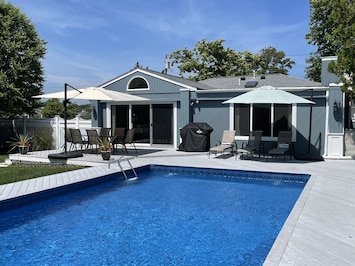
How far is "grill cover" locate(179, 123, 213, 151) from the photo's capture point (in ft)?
43.7

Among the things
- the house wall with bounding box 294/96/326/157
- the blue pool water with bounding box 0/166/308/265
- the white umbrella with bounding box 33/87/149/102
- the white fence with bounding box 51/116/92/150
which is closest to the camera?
the blue pool water with bounding box 0/166/308/265

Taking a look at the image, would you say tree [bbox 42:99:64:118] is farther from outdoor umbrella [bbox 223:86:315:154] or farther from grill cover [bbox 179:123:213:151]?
outdoor umbrella [bbox 223:86:315:154]

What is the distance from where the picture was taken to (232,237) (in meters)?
5.11

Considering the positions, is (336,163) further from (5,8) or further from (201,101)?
(5,8)

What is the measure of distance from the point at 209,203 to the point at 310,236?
294cm

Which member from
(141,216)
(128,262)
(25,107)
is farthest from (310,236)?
(25,107)

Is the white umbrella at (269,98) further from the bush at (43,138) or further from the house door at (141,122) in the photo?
the bush at (43,138)

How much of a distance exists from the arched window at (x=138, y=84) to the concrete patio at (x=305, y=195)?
3901 mm

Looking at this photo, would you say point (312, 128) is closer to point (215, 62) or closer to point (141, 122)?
point (141, 122)

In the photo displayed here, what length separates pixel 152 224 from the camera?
224 inches

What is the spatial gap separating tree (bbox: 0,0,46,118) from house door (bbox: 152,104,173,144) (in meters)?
6.73

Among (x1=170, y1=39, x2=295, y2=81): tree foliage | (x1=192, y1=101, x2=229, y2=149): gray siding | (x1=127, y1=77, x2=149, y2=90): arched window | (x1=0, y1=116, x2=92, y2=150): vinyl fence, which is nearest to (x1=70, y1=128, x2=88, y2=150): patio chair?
(x1=0, y1=116, x2=92, y2=150): vinyl fence

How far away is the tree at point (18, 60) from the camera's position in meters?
15.2

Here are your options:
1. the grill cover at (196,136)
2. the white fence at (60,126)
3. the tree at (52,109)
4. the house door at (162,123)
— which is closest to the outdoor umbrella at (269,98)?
the grill cover at (196,136)
